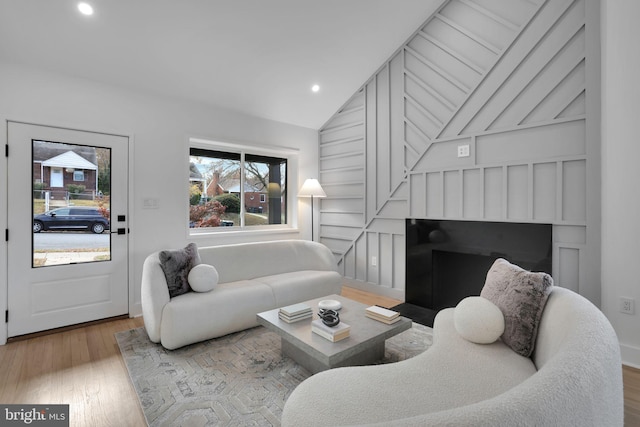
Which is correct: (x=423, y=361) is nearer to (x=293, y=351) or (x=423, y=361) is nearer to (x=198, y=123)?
(x=293, y=351)

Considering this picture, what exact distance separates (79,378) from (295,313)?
1539 mm

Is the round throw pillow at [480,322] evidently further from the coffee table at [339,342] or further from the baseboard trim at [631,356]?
the baseboard trim at [631,356]

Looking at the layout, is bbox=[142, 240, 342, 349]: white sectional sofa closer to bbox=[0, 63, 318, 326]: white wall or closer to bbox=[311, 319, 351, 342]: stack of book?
bbox=[0, 63, 318, 326]: white wall

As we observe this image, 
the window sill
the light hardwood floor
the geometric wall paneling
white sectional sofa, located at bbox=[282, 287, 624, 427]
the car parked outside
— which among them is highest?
the geometric wall paneling

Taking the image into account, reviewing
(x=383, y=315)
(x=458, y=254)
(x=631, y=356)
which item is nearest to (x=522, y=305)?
(x=383, y=315)

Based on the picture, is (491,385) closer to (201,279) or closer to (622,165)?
(622,165)

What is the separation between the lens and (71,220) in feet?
9.51

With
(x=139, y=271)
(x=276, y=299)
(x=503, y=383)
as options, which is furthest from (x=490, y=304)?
(x=139, y=271)

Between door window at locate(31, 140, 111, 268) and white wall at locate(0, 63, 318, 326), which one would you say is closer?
white wall at locate(0, 63, 318, 326)

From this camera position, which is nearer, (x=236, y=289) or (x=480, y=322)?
(x=480, y=322)

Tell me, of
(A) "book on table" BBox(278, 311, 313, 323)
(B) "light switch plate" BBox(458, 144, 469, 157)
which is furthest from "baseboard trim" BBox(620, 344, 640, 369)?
(A) "book on table" BBox(278, 311, 313, 323)

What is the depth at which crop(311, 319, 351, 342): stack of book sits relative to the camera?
185cm

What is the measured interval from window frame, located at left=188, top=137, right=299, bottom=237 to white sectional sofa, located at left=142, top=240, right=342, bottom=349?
70 centimetres

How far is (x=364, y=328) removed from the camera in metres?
2.05
